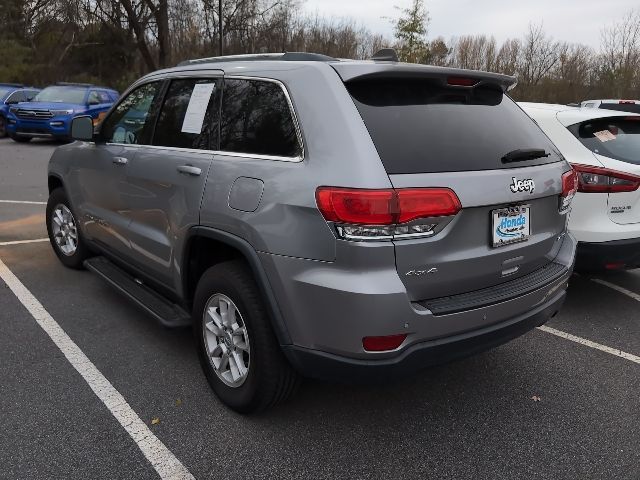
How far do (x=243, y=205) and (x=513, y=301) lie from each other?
4.42 ft

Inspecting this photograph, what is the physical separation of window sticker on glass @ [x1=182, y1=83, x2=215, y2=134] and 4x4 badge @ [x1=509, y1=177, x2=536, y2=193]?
1692 millimetres

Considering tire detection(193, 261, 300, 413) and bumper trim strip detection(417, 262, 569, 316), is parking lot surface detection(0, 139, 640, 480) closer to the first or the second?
tire detection(193, 261, 300, 413)

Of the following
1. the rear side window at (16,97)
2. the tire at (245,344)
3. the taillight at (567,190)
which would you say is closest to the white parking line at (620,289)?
the taillight at (567,190)

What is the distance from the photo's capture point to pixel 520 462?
2547 millimetres

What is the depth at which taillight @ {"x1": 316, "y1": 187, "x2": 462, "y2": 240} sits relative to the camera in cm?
220

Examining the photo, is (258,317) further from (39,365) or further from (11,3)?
(11,3)

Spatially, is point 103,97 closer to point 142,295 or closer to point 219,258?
point 142,295

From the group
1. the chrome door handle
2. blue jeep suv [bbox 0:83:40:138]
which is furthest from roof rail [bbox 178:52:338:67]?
blue jeep suv [bbox 0:83:40:138]

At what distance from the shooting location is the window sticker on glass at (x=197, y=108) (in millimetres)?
3125

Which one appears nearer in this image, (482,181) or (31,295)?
(482,181)

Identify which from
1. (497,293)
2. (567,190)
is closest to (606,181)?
(567,190)

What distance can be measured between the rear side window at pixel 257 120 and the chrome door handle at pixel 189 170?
0.60 feet

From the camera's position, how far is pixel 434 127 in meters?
2.57

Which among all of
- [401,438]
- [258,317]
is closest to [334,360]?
[258,317]
